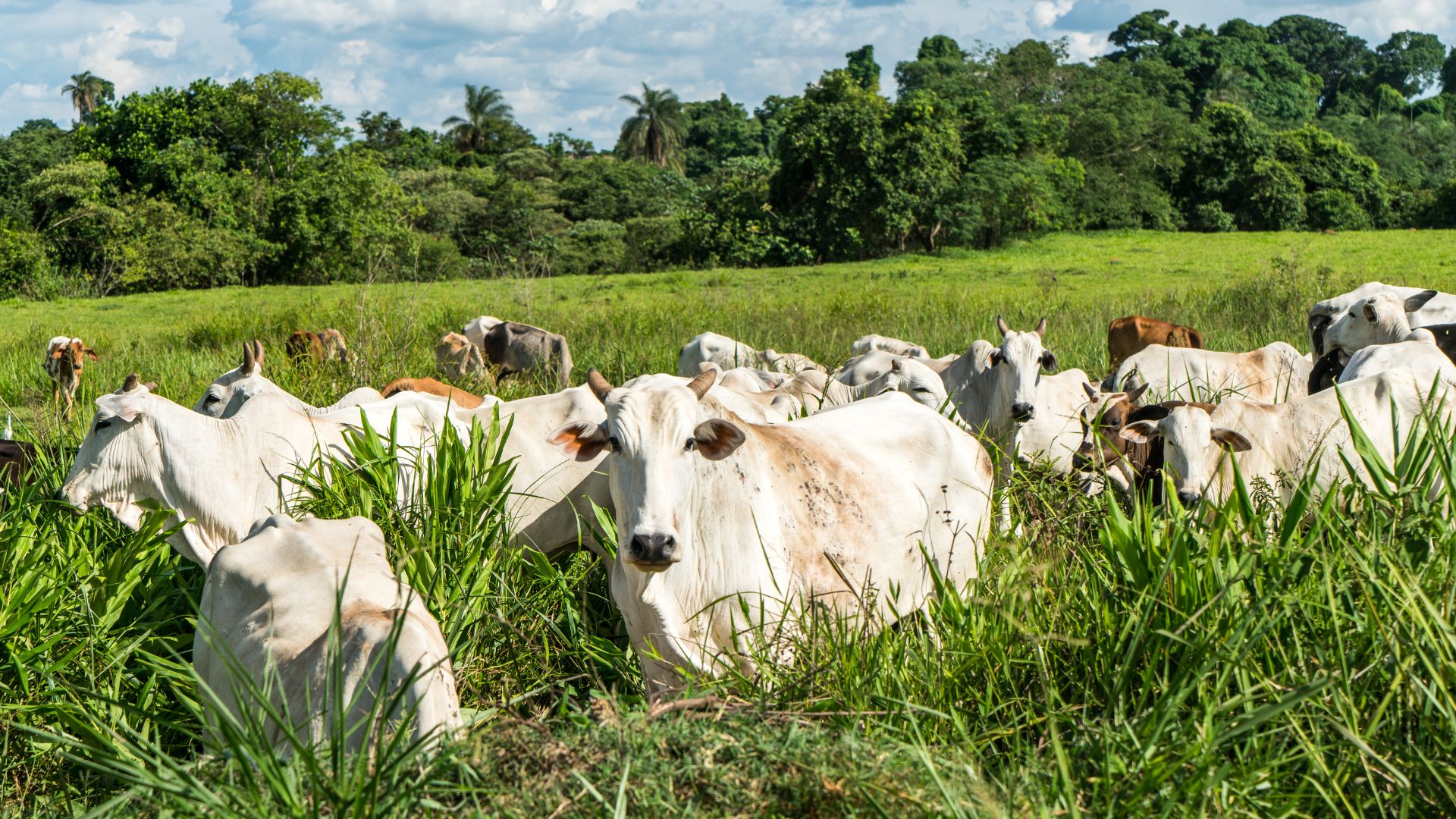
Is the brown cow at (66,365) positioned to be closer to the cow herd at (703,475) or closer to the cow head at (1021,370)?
the cow herd at (703,475)

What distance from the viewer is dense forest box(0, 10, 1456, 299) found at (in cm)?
3125

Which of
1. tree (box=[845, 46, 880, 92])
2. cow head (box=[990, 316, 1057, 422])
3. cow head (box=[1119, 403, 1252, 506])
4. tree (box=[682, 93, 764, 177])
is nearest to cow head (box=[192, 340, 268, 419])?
cow head (box=[990, 316, 1057, 422])

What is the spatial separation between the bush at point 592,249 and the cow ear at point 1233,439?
32.6 metres

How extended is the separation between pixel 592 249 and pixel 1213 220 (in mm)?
21910

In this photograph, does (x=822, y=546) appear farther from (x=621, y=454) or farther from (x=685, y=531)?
(x=621, y=454)

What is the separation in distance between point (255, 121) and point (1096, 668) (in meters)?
35.6

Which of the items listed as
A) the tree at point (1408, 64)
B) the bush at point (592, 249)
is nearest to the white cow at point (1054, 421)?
the bush at point (592, 249)

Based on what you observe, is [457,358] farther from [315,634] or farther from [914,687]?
[914,687]

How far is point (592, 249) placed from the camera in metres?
41.8

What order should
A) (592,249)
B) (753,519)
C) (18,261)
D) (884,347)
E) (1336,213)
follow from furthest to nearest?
1. (1336,213)
2. (592,249)
3. (18,261)
4. (884,347)
5. (753,519)

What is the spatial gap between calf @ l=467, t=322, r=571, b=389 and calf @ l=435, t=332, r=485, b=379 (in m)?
0.26

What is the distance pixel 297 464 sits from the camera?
17.4 ft

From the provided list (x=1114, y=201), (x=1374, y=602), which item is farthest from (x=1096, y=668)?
(x=1114, y=201)

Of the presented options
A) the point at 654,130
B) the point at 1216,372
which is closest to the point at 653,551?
the point at 1216,372
